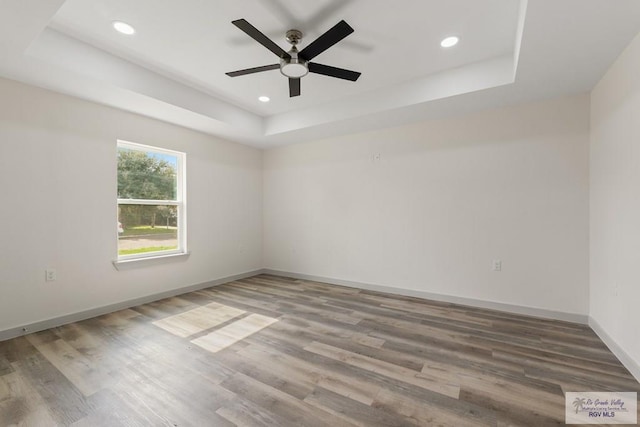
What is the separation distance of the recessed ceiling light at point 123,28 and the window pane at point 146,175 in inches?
63.7

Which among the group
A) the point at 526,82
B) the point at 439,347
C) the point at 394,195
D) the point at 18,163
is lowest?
the point at 439,347

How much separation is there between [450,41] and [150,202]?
13.4 ft

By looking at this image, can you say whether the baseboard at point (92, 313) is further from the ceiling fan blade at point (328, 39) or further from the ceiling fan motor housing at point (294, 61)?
the ceiling fan blade at point (328, 39)

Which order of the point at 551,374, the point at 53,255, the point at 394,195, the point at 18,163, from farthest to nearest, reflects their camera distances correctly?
the point at 394,195
the point at 53,255
the point at 18,163
the point at 551,374

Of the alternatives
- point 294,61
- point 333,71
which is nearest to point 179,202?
point 294,61

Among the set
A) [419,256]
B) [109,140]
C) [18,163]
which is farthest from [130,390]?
[419,256]

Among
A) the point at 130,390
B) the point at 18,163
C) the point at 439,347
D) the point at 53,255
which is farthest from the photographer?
the point at 53,255

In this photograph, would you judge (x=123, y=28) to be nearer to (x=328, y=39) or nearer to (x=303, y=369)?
(x=328, y=39)

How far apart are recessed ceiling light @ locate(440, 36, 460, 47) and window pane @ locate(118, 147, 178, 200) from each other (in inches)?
149

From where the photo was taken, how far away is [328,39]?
2125 mm

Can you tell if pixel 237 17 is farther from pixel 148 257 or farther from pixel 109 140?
pixel 148 257

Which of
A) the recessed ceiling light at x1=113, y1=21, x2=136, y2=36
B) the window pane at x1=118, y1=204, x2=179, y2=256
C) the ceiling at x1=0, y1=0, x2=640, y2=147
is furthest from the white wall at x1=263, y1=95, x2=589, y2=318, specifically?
the recessed ceiling light at x1=113, y1=21, x2=136, y2=36

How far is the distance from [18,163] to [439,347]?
14.4ft

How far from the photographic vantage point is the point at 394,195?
4164 mm
